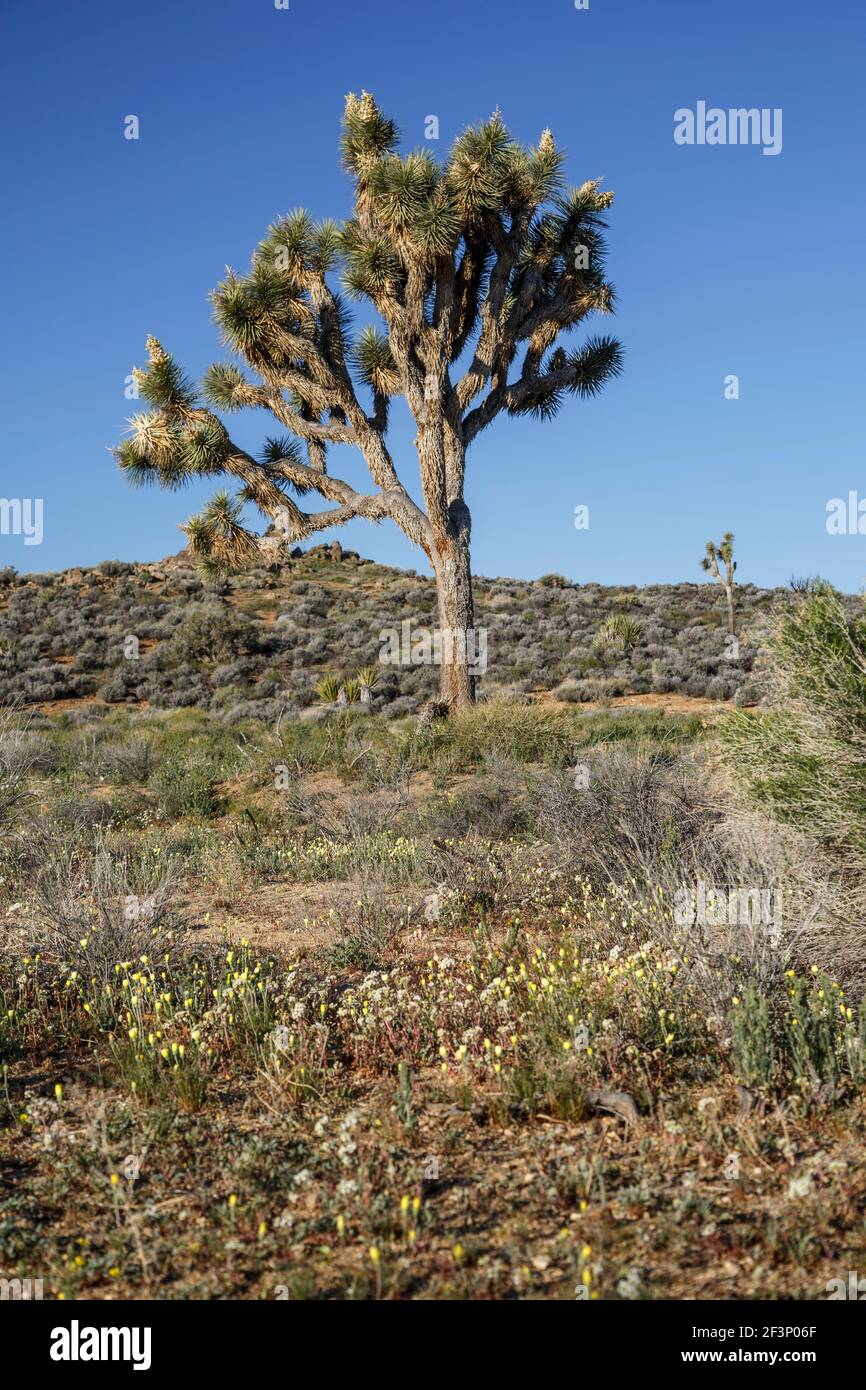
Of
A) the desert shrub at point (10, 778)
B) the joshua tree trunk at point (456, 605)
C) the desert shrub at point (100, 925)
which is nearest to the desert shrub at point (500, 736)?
the joshua tree trunk at point (456, 605)

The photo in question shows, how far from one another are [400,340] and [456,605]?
407 centimetres

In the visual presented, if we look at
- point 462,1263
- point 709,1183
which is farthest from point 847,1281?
point 462,1263

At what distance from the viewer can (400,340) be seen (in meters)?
13.6

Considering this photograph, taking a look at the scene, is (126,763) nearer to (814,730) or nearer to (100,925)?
(100,925)

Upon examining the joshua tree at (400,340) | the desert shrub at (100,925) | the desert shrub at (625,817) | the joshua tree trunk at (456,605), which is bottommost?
the desert shrub at (100,925)

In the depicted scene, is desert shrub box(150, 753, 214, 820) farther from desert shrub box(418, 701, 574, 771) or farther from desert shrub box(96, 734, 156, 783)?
desert shrub box(418, 701, 574, 771)

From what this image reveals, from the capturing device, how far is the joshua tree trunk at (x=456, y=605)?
44.4 feet

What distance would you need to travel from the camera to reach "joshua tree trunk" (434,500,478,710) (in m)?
13.5

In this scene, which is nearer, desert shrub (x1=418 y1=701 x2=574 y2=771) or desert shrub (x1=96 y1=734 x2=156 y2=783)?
desert shrub (x1=418 y1=701 x2=574 y2=771)

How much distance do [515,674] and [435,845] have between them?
49.3 ft

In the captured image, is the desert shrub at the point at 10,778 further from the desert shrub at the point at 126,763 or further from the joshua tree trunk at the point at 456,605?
the joshua tree trunk at the point at 456,605

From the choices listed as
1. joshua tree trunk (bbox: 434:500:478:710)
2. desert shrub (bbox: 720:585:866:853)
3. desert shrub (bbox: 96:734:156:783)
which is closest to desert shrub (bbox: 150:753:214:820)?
desert shrub (bbox: 96:734:156:783)

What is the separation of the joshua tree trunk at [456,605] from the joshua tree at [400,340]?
0.08ft

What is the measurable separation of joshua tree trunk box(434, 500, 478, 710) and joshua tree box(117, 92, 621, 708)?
3 cm
